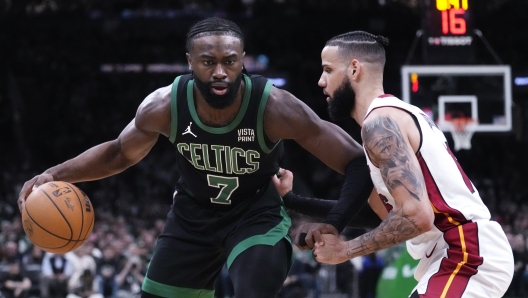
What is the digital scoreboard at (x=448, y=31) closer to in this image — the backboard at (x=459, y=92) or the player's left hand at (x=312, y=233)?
the backboard at (x=459, y=92)

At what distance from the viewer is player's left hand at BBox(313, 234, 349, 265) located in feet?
11.9

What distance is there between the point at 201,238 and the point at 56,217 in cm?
83

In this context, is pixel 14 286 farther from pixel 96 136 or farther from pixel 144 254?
pixel 96 136

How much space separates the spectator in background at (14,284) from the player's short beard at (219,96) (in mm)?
8117

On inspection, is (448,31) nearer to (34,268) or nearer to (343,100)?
(343,100)

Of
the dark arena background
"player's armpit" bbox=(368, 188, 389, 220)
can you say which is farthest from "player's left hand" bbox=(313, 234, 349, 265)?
the dark arena background

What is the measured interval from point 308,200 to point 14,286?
8.01 meters

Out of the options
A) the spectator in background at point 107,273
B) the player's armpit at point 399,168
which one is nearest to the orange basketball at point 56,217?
the player's armpit at point 399,168

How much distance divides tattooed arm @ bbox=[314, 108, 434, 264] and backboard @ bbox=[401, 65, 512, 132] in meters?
6.93

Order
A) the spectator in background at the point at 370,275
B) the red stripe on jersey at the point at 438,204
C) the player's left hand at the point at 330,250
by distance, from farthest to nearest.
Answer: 1. the spectator in background at the point at 370,275
2. the player's left hand at the point at 330,250
3. the red stripe on jersey at the point at 438,204

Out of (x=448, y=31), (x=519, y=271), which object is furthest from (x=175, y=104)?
(x=519, y=271)

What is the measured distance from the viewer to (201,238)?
4492 millimetres

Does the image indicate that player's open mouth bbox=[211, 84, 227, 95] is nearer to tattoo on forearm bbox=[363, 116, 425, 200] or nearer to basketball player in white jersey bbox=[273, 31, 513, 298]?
basketball player in white jersey bbox=[273, 31, 513, 298]

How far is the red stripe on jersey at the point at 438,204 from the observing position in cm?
346
